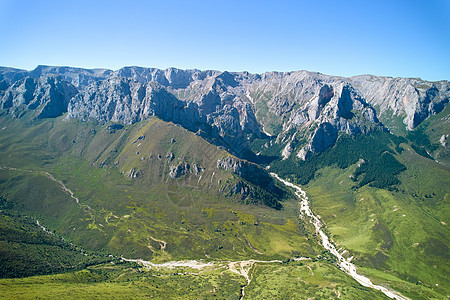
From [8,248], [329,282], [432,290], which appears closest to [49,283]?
[8,248]

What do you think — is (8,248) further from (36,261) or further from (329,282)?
(329,282)

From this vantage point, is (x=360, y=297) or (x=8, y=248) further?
(x=8, y=248)

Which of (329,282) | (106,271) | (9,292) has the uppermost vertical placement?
(329,282)

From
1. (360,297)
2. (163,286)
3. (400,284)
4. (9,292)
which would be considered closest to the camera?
(9,292)

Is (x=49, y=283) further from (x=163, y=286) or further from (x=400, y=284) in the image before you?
(x=400, y=284)

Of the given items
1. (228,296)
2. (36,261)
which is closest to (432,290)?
(228,296)

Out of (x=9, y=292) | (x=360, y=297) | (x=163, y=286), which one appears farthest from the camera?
(x=163, y=286)

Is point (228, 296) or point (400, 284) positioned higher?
point (400, 284)

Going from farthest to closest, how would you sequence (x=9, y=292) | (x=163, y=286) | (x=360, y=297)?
(x=163, y=286) → (x=360, y=297) → (x=9, y=292)

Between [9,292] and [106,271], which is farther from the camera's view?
[106,271]
